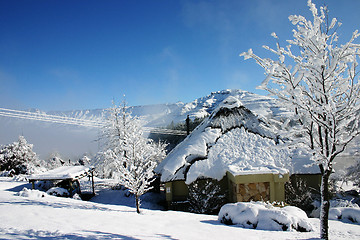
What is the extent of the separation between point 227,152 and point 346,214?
6.56 m

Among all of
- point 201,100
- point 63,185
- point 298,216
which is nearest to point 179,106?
point 201,100

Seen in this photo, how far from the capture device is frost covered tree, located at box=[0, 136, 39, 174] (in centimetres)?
3075

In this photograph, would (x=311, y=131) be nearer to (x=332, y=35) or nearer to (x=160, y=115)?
(x=332, y=35)

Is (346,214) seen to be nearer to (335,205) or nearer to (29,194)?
(335,205)

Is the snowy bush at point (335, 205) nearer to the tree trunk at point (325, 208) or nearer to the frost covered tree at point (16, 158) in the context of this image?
the tree trunk at point (325, 208)

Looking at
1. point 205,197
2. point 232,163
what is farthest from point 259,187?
point 205,197

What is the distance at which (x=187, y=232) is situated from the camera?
20.9 ft

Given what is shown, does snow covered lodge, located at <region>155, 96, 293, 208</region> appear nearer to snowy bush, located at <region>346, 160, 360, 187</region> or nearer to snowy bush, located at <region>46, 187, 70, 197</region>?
snowy bush, located at <region>346, 160, 360, 187</region>

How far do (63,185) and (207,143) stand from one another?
12532 mm

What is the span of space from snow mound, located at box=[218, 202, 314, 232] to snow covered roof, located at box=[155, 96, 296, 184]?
3477mm

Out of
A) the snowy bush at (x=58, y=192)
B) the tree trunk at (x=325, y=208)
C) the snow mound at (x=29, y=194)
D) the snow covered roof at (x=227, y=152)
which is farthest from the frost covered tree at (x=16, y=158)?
the tree trunk at (x=325, y=208)

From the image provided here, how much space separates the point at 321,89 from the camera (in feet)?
15.9

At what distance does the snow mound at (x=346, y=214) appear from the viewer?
29.8 feet

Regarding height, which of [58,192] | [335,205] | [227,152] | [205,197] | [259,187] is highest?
[227,152]
